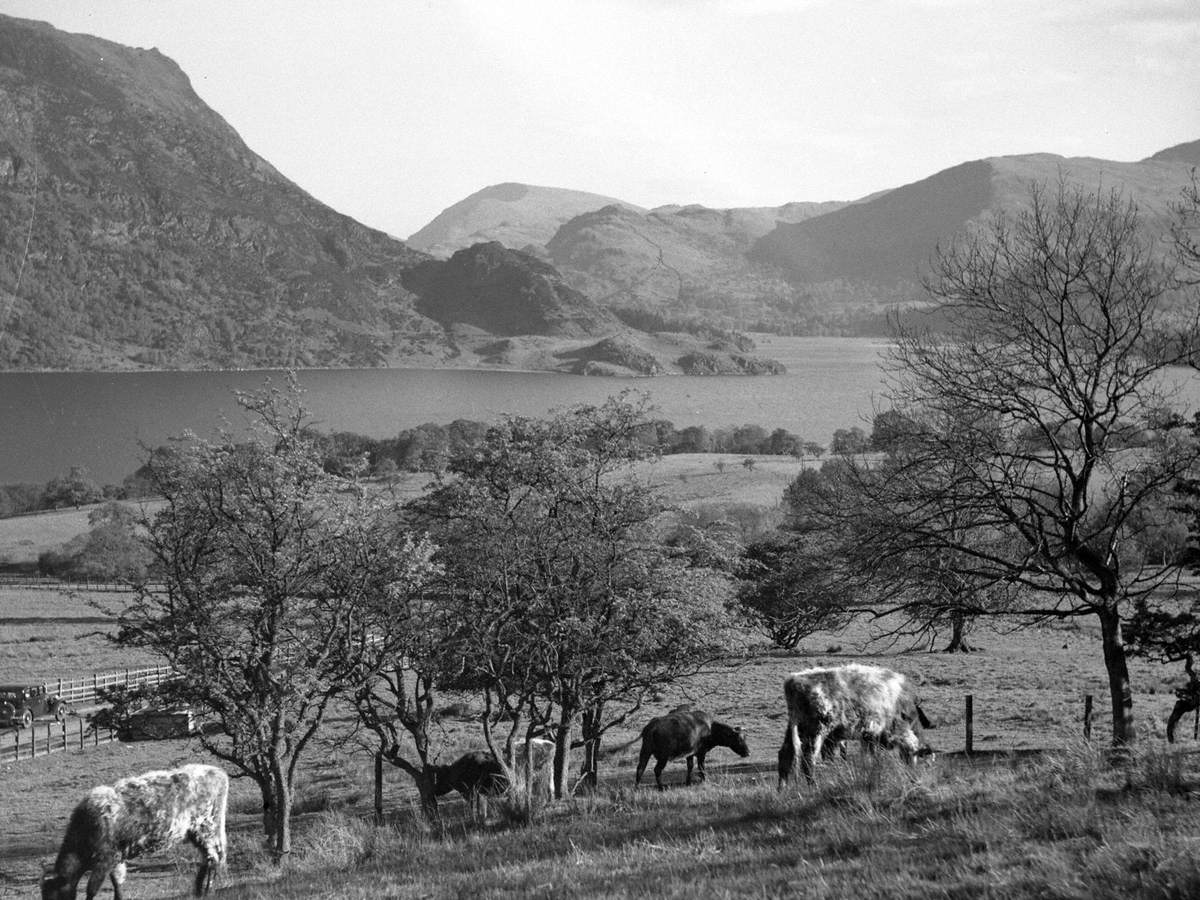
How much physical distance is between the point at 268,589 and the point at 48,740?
26.5 metres

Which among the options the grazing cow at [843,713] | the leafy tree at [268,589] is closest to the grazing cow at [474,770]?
the leafy tree at [268,589]

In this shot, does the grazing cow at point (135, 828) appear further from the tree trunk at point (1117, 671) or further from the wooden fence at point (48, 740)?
the wooden fence at point (48, 740)

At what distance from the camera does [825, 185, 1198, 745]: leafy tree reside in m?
14.2

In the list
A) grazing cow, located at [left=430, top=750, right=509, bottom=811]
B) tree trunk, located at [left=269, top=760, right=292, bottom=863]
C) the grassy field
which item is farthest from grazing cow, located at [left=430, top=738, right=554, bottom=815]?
tree trunk, located at [left=269, top=760, right=292, bottom=863]

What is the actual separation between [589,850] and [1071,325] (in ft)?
33.5

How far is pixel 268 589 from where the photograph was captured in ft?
57.9

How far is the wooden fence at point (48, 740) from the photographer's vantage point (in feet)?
122

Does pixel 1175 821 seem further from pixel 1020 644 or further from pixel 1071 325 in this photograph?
pixel 1020 644

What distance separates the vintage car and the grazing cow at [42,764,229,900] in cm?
2934

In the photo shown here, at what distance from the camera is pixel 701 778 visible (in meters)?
21.3

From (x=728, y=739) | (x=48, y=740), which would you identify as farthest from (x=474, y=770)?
(x=48, y=740)

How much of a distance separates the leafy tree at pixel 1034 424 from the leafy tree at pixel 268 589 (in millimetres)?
8946

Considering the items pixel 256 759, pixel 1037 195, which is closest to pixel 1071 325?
pixel 1037 195

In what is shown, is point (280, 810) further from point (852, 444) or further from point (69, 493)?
point (69, 493)
